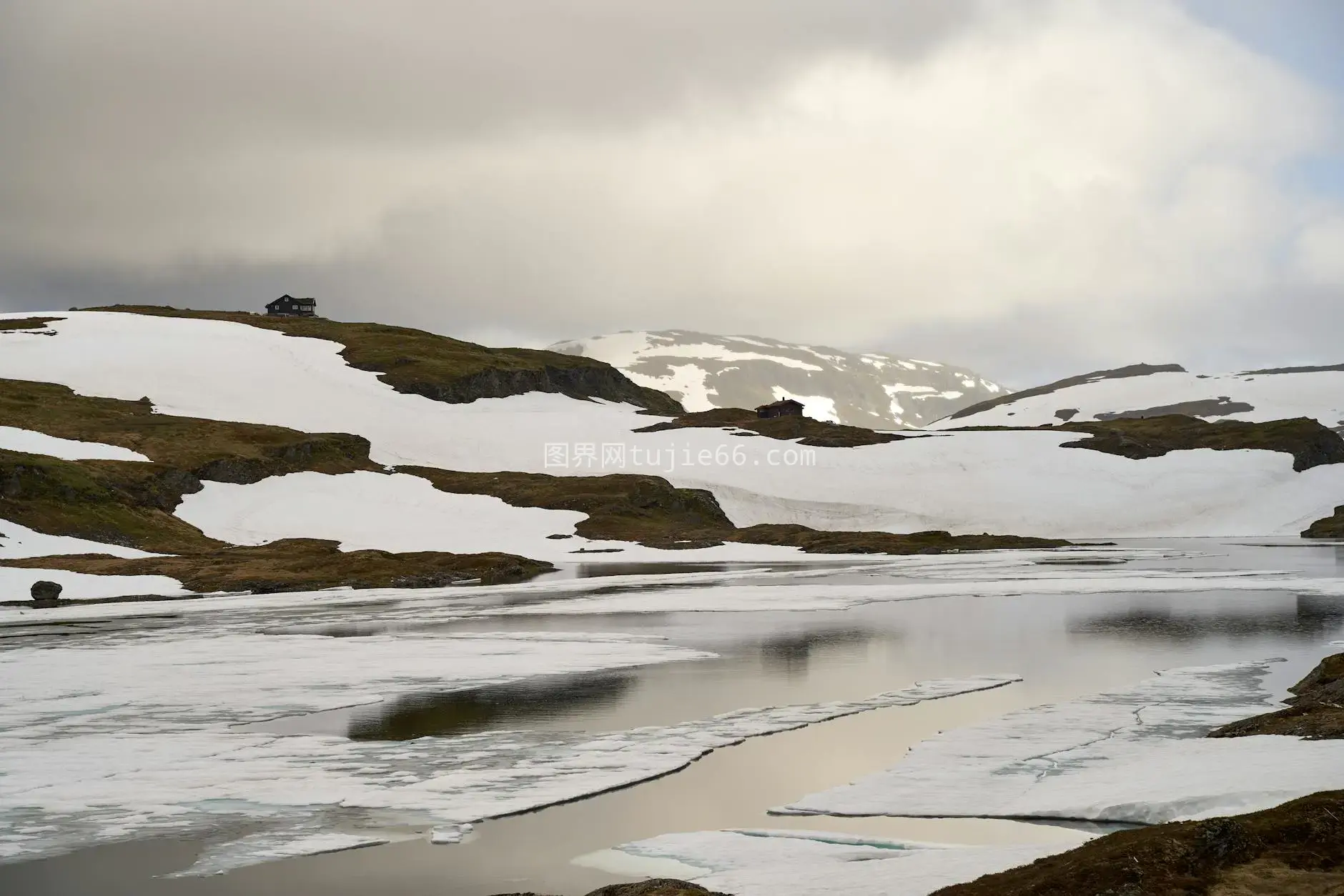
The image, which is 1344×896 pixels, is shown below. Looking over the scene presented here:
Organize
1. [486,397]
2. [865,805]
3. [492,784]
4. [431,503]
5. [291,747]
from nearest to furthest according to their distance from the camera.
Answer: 1. [865,805]
2. [492,784]
3. [291,747]
4. [431,503]
5. [486,397]

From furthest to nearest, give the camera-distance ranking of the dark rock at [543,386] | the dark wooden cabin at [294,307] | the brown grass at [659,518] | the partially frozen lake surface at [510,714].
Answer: the dark wooden cabin at [294,307]
the dark rock at [543,386]
the brown grass at [659,518]
the partially frozen lake surface at [510,714]

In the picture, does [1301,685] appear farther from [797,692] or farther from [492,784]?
[492,784]

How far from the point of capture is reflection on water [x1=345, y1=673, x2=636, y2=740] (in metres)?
19.2

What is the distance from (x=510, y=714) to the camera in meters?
20.2

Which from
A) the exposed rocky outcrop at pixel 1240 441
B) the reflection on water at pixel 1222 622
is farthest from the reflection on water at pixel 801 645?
the exposed rocky outcrop at pixel 1240 441

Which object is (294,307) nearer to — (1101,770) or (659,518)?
(659,518)

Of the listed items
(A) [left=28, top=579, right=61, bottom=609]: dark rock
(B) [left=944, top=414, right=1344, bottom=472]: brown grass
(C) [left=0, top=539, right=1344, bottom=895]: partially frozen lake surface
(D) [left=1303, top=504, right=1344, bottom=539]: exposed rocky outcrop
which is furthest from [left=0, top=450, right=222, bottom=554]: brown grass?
(B) [left=944, top=414, right=1344, bottom=472]: brown grass

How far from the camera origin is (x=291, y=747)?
17.8m

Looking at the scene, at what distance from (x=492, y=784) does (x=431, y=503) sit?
71.8m

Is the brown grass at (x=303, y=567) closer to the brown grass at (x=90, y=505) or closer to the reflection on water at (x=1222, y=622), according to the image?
the brown grass at (x=90, y=505)

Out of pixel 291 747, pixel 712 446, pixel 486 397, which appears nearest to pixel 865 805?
pixel 291 747

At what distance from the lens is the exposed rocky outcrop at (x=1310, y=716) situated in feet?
48.2

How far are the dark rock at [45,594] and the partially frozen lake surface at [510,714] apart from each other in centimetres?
217

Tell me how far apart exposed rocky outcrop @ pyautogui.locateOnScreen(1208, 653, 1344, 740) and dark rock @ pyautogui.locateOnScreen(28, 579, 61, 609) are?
4167cm
